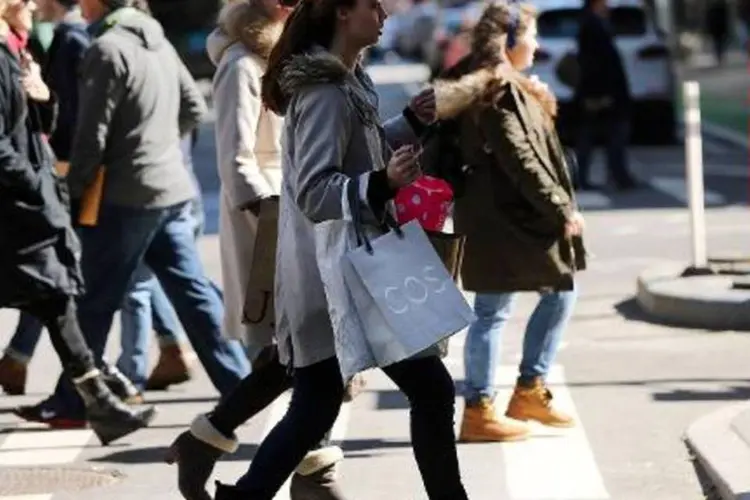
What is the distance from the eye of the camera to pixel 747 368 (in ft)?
36.9

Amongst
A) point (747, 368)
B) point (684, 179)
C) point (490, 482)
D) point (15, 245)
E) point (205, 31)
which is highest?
point (15, 245)

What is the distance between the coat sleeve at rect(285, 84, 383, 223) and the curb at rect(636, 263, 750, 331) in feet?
20.5

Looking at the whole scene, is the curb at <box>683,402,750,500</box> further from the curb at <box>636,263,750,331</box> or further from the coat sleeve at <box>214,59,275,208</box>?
the curb at <box>636,263,750,331</box>

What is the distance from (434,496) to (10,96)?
3145mm

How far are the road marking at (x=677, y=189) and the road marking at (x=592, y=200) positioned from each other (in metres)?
0.64

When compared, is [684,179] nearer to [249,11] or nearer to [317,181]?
[249,11]

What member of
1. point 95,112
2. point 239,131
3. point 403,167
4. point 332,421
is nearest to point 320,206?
point 403,167

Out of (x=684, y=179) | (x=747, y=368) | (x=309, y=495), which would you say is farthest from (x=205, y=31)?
(x=309, y=495)

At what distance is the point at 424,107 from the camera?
6.79 m

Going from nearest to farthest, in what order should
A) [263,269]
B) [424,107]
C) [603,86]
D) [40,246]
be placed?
[424,107] → [263,269] → [40,246] → [603,86]

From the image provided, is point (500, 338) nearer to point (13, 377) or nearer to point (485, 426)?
point (485, 426)

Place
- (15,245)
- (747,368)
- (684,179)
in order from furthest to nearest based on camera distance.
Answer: (684,179), (747,368), (15,245)

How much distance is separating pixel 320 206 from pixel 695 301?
661cm

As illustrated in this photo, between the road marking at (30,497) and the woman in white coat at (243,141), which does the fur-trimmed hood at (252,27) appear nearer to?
the woman in white coat at (243,141)
